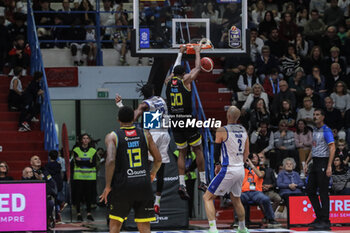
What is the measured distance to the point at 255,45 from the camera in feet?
68.0

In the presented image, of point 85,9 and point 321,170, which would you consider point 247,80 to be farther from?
point 85,9

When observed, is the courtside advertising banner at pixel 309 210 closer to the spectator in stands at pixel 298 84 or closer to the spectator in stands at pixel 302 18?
the spectator in stands at pixel 298 84

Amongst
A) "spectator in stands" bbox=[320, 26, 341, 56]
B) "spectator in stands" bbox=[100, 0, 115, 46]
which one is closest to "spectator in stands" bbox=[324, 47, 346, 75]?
"spectator in stands" bbox=[320, 26, 341, 56]

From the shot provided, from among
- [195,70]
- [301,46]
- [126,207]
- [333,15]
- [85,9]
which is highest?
[85,9]

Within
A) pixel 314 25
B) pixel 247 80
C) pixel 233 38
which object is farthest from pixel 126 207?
pixel 314 25

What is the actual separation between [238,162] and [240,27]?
321 cm

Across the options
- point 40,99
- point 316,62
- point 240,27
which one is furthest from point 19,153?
point 316,62

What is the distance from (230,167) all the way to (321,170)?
122 inches

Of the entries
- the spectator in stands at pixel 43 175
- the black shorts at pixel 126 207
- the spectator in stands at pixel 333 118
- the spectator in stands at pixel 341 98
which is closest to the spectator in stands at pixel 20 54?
the spectator in stands at pixel 43 175

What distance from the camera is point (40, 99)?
20016 mm

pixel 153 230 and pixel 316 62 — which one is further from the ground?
pixel 316 62

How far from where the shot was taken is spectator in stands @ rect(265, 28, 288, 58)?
2134cm

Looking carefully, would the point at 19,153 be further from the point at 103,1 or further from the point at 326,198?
the point at 326,198

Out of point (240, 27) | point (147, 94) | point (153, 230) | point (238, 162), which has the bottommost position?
point (153, 230)
